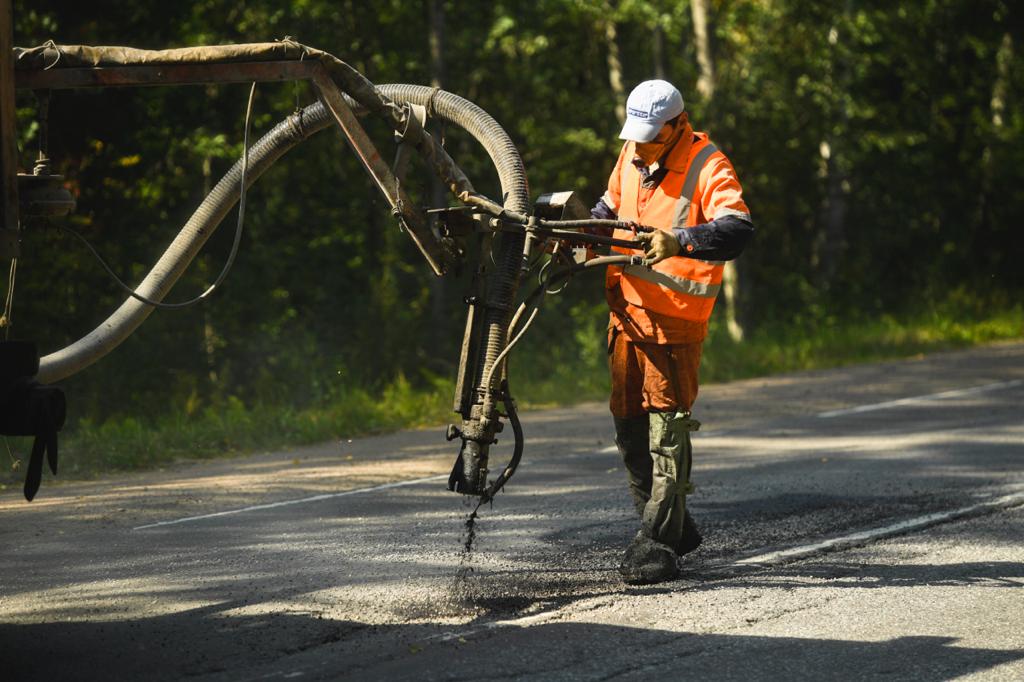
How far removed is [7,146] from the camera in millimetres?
4500

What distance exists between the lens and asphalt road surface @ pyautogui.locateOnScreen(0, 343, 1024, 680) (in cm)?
488

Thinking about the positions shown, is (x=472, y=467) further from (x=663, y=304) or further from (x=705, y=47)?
(x=705, y=47)

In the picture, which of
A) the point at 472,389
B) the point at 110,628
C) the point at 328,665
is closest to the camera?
the point at 328,665

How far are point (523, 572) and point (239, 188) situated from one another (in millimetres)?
Answer: 2097

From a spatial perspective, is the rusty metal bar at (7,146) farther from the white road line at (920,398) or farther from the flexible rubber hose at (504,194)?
the white road line at (920,398)

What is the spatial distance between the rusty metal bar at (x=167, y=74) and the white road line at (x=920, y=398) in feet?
24.2

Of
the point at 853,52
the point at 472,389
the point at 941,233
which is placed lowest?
the point at 472,389

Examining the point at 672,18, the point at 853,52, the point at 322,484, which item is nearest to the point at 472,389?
the point at 322,484

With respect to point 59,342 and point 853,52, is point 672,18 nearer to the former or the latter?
point 853,52

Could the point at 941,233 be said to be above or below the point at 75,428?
above

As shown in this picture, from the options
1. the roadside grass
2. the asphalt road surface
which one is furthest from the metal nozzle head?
the roadside grass

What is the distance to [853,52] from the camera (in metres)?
23.6

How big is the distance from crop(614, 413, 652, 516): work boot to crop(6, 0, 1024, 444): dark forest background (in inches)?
286

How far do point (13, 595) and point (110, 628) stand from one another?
2.42 ft
